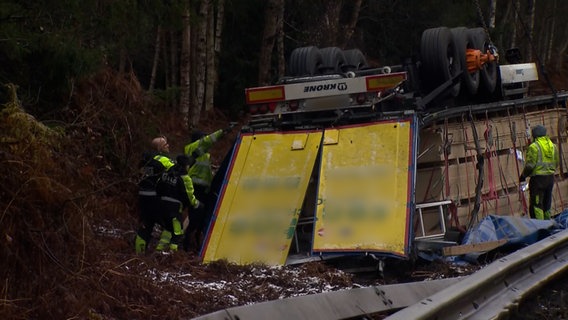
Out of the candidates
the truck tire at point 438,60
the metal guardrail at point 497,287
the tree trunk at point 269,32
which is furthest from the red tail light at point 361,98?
the tree trunk at point 269,32

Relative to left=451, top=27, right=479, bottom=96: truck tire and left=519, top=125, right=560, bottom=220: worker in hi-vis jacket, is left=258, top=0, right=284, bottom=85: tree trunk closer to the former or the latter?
left=451, top=27, right=479, bottom=96: truck tire

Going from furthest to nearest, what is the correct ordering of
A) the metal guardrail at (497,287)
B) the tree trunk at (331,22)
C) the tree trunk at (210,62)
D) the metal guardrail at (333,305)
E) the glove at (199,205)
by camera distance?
1. the tree trunk at (331,22)
2. the tree trunk at (210,62)
3. the glove at (199,205)
4. the metal guardrail at (333,305)
5. the metal guardrail at (497,287)

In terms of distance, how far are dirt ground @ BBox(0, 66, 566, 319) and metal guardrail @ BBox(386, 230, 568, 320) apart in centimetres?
166

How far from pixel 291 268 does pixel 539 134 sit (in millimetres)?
4265

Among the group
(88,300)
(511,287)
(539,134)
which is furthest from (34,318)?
(539,134)

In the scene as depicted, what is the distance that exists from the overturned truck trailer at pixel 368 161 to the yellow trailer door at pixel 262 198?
13mm

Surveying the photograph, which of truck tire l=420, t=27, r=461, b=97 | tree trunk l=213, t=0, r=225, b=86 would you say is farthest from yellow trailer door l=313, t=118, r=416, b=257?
tree trunk l=213, t=0, r=225, b=86

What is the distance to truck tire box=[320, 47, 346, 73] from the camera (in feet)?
38.3

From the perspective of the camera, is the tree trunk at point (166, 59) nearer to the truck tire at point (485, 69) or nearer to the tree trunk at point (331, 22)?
the tree trunk at point (331, 22)

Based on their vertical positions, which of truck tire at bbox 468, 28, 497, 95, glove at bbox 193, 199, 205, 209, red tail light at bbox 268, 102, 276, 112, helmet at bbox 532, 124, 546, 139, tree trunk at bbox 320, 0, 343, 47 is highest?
tree trunk at bbox 320, 0, 343, 47

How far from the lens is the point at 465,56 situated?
10898mm

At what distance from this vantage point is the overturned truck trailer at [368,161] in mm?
9062

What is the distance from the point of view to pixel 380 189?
29.9 feet

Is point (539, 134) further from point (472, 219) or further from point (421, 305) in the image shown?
point (421, 305)
